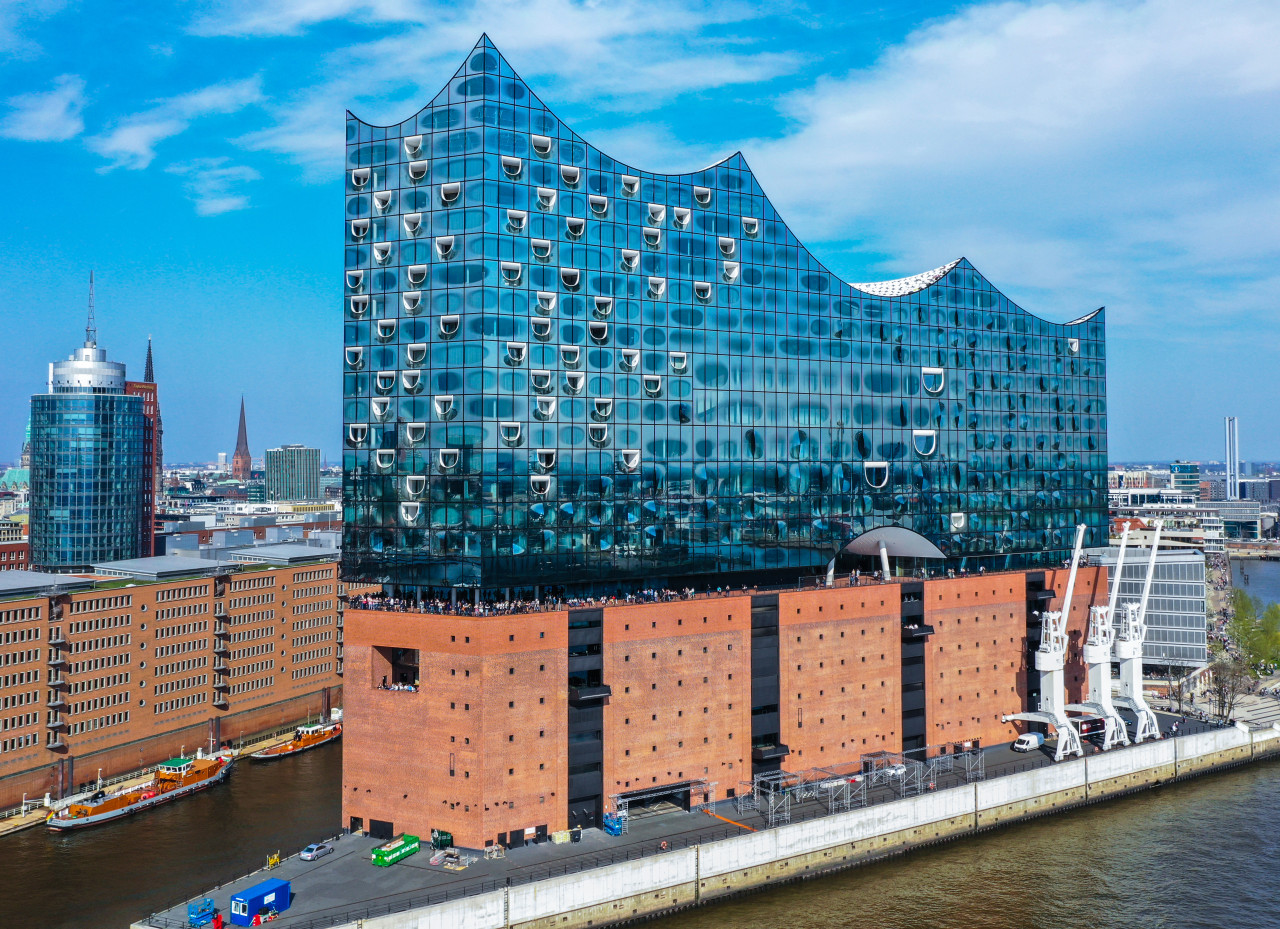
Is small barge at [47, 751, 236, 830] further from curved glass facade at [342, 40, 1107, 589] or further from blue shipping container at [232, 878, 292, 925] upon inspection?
blue shipping container at [232, 878, 292, 925]

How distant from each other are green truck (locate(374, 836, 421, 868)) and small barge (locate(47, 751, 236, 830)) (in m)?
30.7

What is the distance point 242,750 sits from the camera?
11669cm

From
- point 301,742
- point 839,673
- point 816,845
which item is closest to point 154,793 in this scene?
point 301,742

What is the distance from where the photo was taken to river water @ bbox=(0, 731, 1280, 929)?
73750mm

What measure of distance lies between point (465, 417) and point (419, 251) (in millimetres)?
13115

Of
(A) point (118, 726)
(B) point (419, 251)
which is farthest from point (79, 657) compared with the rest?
(B) point (419, 251)

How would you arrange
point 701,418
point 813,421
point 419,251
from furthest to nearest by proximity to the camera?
point 813,421 → point 701,418 → point 419,251

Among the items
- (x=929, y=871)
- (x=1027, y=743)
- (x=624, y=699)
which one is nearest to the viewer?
(x=624, y=699)

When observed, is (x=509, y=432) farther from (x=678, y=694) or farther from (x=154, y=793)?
(x=154, y=793)

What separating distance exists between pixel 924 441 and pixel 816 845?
1649 inches

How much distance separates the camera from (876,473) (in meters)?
104

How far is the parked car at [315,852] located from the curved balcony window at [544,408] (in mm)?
32937

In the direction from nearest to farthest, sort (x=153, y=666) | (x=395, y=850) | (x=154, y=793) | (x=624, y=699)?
(x=395, y=850) → (x=624, y=699) → (x=154, y=793) → (x=153, y=666)

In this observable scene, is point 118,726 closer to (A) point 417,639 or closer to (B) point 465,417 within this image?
(A) point 417,639
